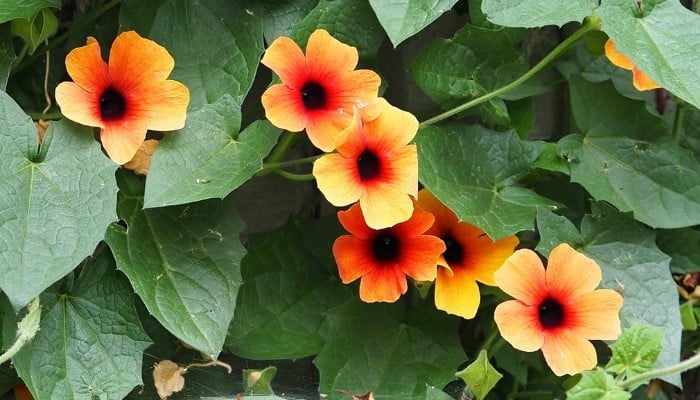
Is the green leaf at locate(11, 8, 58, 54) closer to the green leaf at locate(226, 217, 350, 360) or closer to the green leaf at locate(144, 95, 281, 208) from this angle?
the green leaf at locate(144, 95, 281, 208)

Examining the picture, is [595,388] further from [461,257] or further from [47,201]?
[47,201]

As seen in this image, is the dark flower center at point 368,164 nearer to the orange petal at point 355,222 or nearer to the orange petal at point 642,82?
the orange petal at point 355,222

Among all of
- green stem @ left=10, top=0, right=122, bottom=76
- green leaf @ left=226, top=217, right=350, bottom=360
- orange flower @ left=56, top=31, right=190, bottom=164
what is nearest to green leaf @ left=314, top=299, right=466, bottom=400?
green leaf @ left=226, top=217, right=350, bottom=360

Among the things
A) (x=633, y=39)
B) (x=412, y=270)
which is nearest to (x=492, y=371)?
(x=412, y=270)

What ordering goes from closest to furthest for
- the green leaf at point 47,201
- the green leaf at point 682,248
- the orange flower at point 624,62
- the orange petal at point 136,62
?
the green leaf at point 47,201 < the orange petal at point 136,62 < the orange flower at point 624,62 < the green leaf at point 682,248

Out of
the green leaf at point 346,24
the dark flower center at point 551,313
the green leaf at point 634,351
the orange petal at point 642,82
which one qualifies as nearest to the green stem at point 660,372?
the green leaf at point 634,351

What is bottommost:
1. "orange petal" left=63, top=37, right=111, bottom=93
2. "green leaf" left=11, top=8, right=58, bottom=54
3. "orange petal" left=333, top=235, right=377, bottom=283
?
"orange petal" left=333, top=235, right=377, bottom=283
